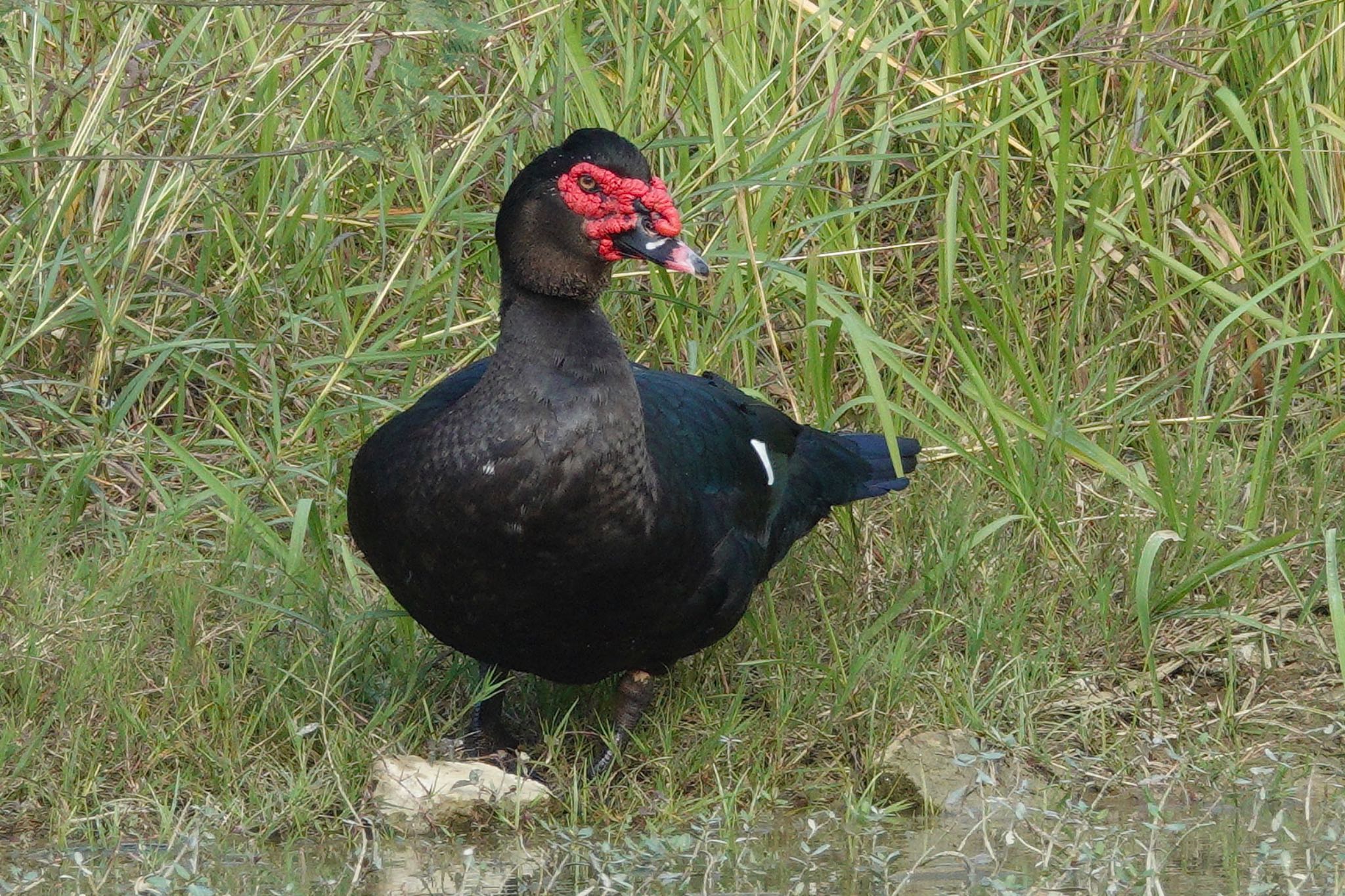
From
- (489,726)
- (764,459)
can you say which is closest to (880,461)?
(764,459)

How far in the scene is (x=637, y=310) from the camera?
498 centimetres

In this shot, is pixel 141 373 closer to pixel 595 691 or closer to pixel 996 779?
pixel 595 691

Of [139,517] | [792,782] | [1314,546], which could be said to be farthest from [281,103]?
[1314,546]

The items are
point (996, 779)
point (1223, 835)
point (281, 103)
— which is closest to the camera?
point (1223, 835)

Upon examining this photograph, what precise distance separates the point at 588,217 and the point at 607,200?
5 cm

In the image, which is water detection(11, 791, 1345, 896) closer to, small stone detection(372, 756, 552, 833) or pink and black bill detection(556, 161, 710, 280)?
small stone detection(372, 756, 552, 833)

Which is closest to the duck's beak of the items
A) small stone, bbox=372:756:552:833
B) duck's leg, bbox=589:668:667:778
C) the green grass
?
the green grass

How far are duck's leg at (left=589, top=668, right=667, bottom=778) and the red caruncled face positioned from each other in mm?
956

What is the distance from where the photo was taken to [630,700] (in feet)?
13.1

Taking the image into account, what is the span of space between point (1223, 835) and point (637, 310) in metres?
2.11

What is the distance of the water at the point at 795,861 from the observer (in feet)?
10.7

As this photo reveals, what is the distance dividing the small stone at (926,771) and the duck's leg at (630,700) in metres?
0.51

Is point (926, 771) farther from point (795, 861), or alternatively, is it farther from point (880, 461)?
point (880, 461)

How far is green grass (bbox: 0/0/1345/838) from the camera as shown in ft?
12.8
